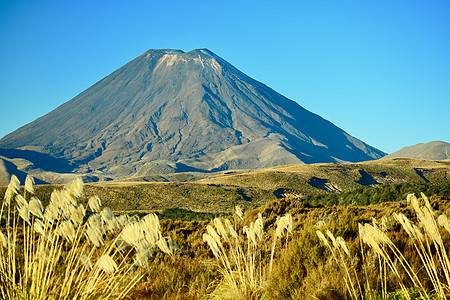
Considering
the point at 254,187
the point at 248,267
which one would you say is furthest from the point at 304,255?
the point at 254,187

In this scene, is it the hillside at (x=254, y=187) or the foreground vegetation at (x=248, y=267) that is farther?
the hillside at (x=254, y=187)

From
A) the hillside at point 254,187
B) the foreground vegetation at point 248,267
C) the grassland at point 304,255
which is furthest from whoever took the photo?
the hillside at point 254,187

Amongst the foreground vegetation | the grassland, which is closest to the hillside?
the grassland

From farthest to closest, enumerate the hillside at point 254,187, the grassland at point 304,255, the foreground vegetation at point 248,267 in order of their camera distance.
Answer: the hillside at point 254,187, the grassland at point 304,255, the foreground vegetation at point 248,267

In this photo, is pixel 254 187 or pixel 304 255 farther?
pixel 254 187

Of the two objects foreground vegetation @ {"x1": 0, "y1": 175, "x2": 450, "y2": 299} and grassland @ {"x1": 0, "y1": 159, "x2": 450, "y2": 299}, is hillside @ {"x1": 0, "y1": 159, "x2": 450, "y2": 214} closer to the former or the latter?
grassland @ {"x1": 0, "y1": 159, "x2": 450, "y2": 299}

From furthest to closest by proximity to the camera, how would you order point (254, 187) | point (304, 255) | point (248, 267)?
point (254, 187) → point (248, 267) → point (304, 255)

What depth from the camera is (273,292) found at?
4742 millimetres

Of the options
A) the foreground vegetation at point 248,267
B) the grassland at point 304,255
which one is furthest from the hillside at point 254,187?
the foreground vegetation at point 248,267

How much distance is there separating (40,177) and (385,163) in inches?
6575

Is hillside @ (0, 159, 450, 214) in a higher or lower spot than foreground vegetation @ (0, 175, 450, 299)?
lower

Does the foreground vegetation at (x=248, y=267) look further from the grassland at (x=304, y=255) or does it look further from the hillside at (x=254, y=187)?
the hillside at (x=254, y=187)

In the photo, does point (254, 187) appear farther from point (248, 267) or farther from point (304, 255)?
point (304, 255)

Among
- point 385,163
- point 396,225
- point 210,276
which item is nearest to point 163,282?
point 210,276
